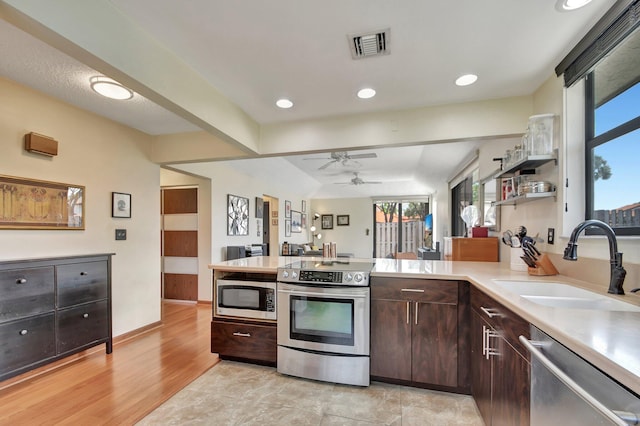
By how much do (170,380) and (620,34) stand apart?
3.74m

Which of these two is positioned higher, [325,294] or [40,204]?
[40,204]

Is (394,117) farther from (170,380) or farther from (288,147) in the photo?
(170,380)

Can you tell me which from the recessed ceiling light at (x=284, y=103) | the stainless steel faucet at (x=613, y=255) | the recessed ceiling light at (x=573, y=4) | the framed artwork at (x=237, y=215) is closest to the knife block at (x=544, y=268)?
the stainless steel faucet at (x=613, y=255)

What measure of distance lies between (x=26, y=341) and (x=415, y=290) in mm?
2991

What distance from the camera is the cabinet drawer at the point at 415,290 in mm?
2201

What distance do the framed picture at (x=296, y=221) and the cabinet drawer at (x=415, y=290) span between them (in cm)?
612

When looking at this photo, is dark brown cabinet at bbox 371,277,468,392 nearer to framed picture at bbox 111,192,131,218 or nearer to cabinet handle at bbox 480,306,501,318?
cabinet handle at bbox 480,306,501,318

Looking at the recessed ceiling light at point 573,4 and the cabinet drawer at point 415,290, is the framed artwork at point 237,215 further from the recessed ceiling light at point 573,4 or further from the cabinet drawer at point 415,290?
the recessed ceiling light at point 573,4

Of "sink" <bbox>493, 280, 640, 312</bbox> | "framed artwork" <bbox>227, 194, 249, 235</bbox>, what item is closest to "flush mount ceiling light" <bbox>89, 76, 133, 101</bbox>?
"framed artwork" <bbox>227, 194, 249, 235</bbox>

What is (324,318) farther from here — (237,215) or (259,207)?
(259,207)

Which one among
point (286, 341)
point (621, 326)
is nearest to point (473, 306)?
point (621, 326)

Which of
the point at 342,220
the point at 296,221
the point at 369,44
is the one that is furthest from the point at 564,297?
the point at 342,220

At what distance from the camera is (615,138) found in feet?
5.51

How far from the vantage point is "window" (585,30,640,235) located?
5.08ft
